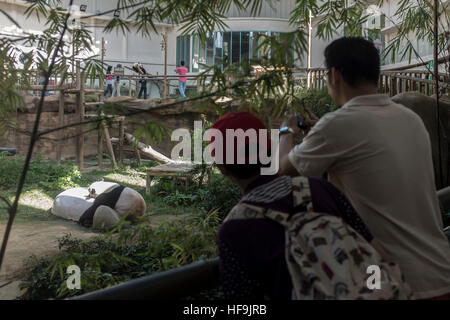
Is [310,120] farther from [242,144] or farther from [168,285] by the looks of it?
[168,285]

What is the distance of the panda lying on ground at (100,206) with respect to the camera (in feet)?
22.8

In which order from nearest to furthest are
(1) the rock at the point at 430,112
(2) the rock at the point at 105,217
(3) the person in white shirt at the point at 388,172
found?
1. (3) the person in white shirt at the point at 388,172
2. (1) the rock at the point at 430,112
3. (2) the rock at the point at 105,217

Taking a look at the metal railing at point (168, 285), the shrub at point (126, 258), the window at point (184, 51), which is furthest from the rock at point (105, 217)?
the window at point (184, 51)

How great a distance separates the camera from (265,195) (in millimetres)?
1210

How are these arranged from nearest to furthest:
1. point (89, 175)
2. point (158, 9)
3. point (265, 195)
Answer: point (265, 195) → point (158, 9) → point (89, 175)

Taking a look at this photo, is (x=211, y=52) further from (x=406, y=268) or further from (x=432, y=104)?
(x=406, y=268)

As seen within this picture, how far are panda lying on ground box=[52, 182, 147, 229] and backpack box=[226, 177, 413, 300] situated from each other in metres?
5.96

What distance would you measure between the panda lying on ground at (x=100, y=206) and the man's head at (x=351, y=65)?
574 cm

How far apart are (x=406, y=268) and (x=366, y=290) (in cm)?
32

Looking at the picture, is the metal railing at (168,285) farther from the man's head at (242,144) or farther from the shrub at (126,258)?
the shrub at (126,258)

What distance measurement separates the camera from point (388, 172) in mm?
1393

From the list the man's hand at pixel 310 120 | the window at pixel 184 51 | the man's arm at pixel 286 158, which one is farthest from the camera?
Answer: the window at pixel 184 51

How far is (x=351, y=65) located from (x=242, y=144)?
0.45 m
